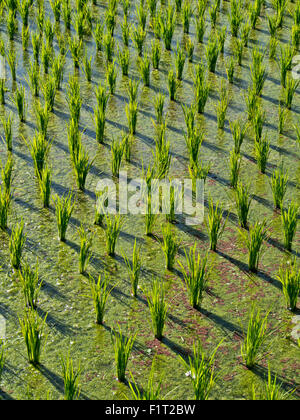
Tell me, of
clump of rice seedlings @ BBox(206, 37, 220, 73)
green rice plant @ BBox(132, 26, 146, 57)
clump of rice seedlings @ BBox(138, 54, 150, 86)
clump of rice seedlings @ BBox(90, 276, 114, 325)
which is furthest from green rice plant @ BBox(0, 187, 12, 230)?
green rice plant @ BBox(132, 26, 146, 57)

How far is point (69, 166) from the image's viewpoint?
177 inches

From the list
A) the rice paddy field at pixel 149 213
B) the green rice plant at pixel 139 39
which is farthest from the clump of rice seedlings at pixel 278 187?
the green rice plant at pixel 139 39

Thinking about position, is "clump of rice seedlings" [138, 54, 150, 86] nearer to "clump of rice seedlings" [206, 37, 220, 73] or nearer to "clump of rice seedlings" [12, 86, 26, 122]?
"clump of rice seedlings" [206, 37, 220, 73]

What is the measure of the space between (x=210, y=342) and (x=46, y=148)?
1981mm

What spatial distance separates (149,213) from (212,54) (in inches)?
87.8

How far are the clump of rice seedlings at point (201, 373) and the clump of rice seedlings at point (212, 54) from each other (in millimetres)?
3056

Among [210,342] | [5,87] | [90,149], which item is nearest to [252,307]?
[210,342]

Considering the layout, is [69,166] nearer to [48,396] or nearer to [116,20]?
[48,396]

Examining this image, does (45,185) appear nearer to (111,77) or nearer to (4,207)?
(4,207)

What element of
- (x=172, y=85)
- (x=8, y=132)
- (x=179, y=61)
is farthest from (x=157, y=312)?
(x=179, y=61)

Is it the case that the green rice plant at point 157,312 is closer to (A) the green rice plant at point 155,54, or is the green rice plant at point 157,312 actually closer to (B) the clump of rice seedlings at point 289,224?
(B) the clump of rice seedlings at point 289,224

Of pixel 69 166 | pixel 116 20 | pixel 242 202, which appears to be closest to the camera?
pixel 242 202

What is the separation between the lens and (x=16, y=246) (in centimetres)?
346

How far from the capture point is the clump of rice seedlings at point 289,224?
3540 millimetres
